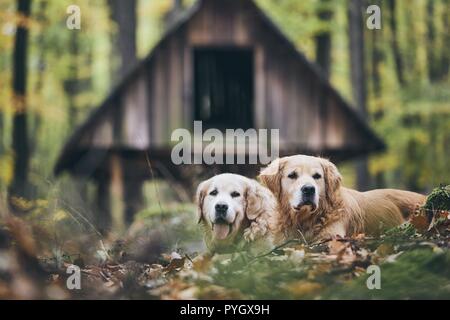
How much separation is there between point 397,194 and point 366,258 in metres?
0.93

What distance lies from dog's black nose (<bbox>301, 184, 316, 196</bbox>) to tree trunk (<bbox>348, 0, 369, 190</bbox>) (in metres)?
11.8

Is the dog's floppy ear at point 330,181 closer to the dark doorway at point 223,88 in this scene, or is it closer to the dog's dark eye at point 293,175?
the dog's dark eye at point 293,175

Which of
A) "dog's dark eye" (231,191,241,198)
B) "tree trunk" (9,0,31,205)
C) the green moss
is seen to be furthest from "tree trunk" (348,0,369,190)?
"dog's dark eye" (231,191,241,198)

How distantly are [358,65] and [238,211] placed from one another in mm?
13392

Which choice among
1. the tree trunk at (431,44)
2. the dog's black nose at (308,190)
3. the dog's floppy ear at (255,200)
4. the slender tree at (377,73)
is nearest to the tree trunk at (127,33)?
the slender tree at (377,73)

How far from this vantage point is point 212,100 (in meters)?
15.4

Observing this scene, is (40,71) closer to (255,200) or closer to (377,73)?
(377,73)

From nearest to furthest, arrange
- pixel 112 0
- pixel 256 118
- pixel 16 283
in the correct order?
1. pixel 16 283
2. pixel 256 118
3. pixel 112 0

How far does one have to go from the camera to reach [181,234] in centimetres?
762

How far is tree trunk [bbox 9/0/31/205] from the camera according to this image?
55.5ft

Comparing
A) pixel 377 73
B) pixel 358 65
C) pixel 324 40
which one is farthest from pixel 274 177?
pixel 324 40

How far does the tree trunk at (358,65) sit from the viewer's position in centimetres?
1864
